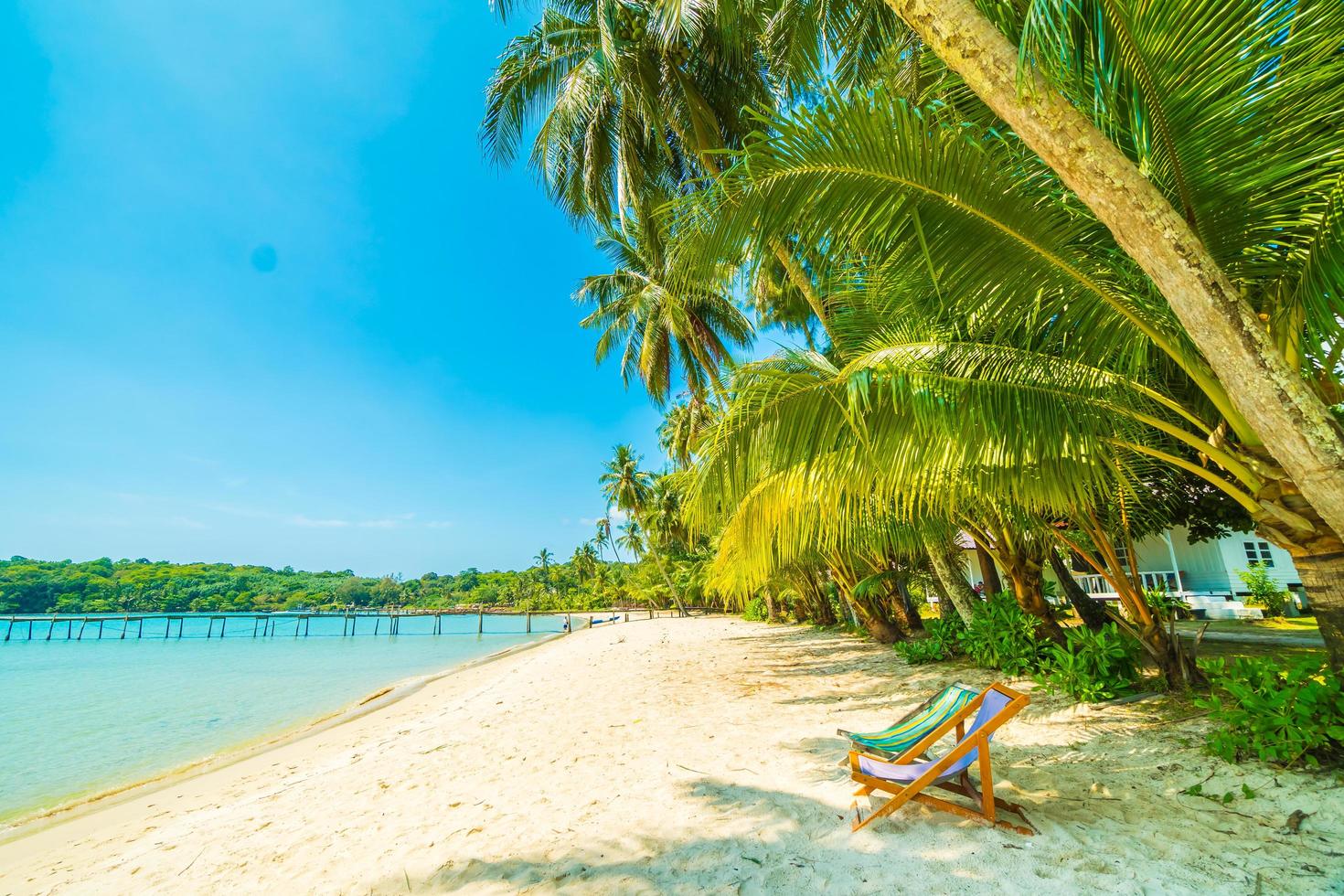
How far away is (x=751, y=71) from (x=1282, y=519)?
9906 mm

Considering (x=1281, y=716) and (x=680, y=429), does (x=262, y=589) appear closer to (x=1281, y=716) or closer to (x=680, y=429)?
(x=680, y=429)

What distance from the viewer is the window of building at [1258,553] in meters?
12.0

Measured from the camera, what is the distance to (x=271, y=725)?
11.9 m

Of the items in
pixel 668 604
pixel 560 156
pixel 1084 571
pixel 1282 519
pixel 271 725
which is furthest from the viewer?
pixel 668 604

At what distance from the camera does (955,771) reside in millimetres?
2961

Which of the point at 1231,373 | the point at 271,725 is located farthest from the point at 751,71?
the point at 271,725

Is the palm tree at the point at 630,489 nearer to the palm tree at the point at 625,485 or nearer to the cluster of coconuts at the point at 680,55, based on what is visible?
the palm tree at the point at 625,485

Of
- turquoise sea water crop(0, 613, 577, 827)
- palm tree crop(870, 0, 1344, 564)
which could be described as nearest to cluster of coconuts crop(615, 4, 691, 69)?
palm tree crop(870, 0, 1344, 564)

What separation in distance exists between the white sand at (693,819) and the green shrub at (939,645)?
3.82ft

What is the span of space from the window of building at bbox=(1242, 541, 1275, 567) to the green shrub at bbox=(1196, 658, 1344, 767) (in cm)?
1233

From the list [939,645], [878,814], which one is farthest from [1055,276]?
[939,645]

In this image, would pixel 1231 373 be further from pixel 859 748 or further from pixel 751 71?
pixel 751 71

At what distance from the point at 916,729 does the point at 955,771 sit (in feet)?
2.05

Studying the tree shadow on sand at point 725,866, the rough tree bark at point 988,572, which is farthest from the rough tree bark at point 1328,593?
the rough tree bark at point 988,572
